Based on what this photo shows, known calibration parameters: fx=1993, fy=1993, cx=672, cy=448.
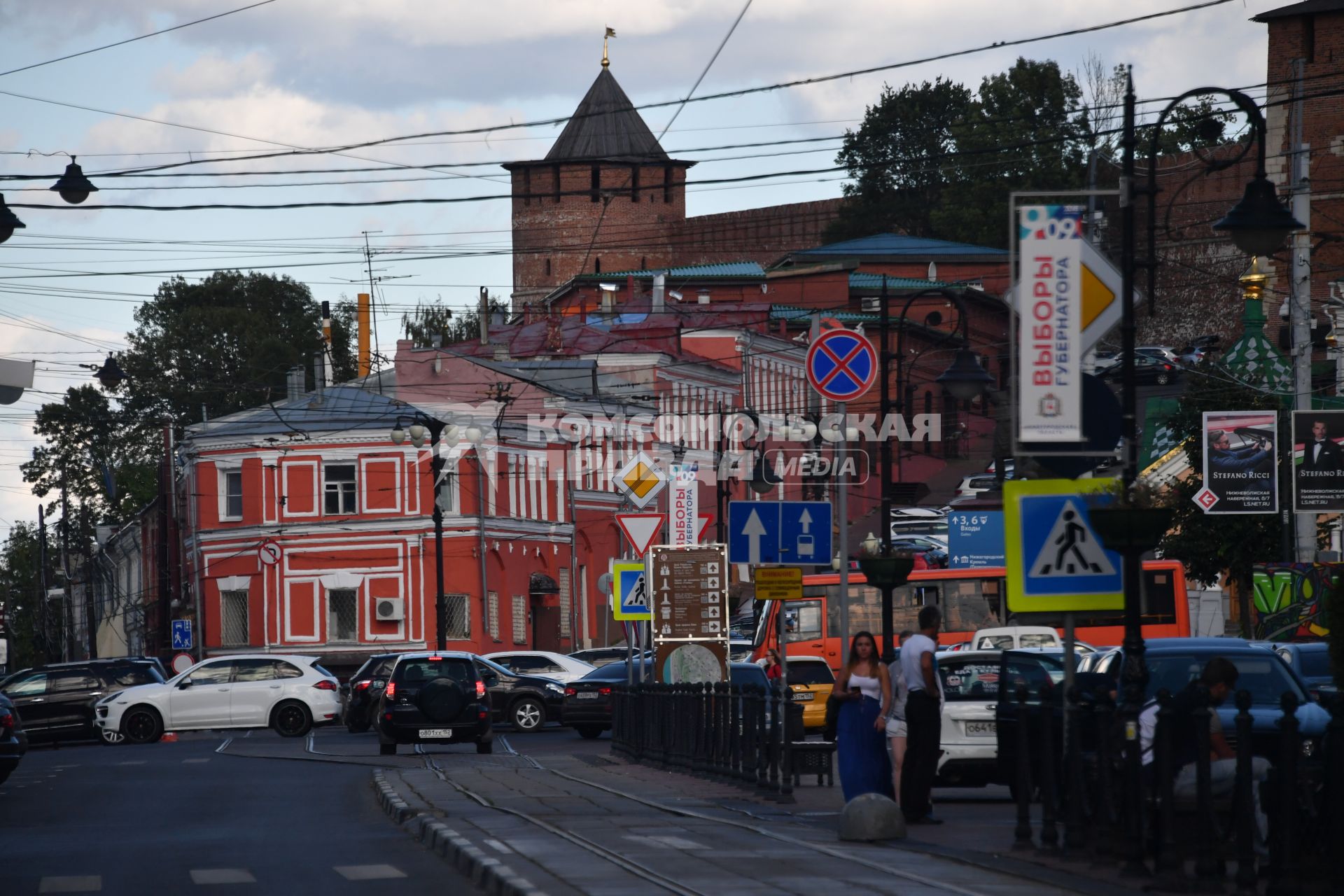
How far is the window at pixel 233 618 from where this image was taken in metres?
65.0

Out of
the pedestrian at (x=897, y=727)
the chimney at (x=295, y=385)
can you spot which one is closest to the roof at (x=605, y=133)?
the chimney at (x=295, y=385)

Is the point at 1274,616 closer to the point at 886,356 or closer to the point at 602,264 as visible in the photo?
the point at 886,356

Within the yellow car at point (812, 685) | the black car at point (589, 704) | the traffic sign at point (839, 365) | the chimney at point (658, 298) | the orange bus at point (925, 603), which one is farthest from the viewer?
the chimney at point (658, 298)

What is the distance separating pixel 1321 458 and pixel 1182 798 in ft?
67.6

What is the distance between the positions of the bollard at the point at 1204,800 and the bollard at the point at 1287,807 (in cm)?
44

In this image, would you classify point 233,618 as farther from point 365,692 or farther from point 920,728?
point 920,728

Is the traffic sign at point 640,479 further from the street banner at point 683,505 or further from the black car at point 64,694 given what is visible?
the black car at point 64,694

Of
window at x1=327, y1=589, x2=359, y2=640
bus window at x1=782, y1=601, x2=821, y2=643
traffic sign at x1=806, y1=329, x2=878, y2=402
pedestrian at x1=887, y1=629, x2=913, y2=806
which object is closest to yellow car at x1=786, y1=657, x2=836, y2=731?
bus window at x1=782, y1=601, x2=821, y2=643

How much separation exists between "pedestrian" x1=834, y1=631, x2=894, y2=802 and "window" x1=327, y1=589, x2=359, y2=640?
161 ft

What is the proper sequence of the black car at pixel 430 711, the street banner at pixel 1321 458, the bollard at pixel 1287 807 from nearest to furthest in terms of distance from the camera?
the bollard at pixel 1287 807 < the black car at pixel 430 711 < the street banner at pixel 1321 458

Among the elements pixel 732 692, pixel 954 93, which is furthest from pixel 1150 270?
pixel 954 93

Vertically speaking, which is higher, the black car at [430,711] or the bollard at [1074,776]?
the bollard at [1074,776]

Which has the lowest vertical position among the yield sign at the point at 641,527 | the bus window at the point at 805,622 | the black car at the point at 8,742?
the bus window at the point at 805,622

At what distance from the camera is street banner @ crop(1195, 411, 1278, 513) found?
33.6 meters
